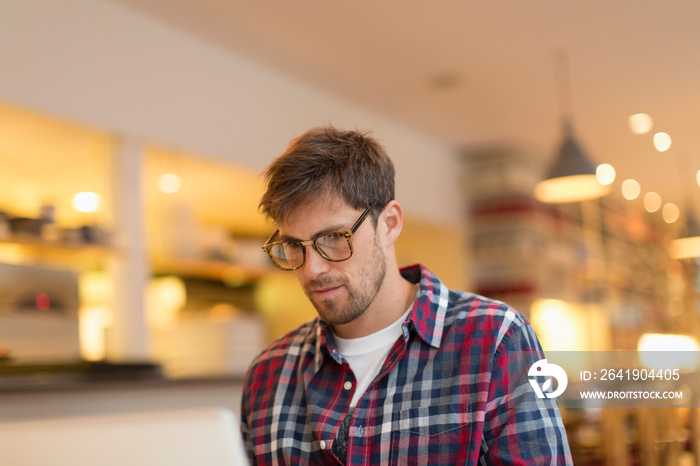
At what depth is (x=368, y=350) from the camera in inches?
57.9

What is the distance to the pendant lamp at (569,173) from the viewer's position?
4383 millimetres

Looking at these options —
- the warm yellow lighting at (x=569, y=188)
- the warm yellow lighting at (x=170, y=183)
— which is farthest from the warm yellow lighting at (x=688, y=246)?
the warm yellow lighting at (x=170, y=183)

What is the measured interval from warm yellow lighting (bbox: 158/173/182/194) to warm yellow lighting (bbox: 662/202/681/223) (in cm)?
733

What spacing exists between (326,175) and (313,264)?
18 cm

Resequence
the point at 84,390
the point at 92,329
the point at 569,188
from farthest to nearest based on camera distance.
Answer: the point at 569,188 < the point at 92,329 < the point at 84,390

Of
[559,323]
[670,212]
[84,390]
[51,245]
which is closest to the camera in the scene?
[84,390]

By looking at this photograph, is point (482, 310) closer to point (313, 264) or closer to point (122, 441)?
point (313, 264)

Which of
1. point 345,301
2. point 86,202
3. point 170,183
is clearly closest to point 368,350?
point 345,301

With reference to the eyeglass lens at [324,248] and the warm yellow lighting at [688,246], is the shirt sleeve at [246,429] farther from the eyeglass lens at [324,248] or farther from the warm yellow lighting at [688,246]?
the warm yellow lighting at [688,246]

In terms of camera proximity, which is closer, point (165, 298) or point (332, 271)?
point (332, 271)

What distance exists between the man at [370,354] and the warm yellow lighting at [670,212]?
8.99m

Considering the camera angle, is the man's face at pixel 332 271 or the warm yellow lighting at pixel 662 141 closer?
the man's face at pixel 332 271

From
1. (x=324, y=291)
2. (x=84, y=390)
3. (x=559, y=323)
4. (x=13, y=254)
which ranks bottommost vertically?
(x=559, y=323)

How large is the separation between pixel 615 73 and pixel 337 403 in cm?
426
